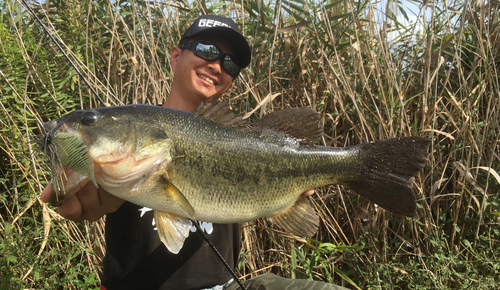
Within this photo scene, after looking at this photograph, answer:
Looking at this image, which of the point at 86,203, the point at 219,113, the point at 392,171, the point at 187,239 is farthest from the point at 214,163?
the point at 392,171

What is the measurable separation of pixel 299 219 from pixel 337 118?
141 cm

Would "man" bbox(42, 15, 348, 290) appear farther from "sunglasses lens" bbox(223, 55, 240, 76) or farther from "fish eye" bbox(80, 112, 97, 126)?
"fish eye" bbox(80, 112, 97, 126)

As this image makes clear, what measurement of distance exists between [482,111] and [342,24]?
1.33 metres

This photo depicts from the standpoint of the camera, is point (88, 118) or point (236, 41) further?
point (236, 41)

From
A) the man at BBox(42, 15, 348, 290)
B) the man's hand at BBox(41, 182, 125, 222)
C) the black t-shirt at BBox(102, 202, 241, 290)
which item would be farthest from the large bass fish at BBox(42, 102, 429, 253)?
the black t-shirt at BBox(102, 202, 241, 290)

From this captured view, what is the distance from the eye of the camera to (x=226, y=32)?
2154mm

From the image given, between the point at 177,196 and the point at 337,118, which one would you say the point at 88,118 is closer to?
the point at 177,196

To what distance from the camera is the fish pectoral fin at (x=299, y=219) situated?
157 centimetres

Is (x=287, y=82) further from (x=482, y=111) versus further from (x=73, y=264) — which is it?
(x=73, y=264)

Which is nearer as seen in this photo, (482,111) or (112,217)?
(112,217)

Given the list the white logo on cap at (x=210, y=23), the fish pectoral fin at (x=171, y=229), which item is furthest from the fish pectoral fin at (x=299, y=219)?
the white logo on cap at (x=210, y=23)

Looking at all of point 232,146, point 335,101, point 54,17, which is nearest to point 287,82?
point 335,101

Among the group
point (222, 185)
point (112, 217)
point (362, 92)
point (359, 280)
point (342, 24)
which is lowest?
point (359, 280)

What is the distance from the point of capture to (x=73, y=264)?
8.93ft
